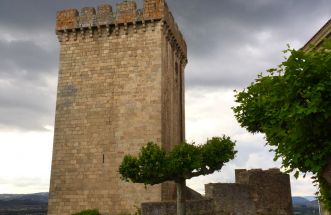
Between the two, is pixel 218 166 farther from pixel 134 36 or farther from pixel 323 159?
pixel 134 36

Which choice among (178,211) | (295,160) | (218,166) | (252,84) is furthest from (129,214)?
(295,160)

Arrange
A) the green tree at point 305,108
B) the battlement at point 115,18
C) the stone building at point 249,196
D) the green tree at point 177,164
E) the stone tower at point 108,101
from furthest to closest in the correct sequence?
the battlement at point 115,18 → the stone tower at point 108,101 → the stone building at point 249,196 → the green tree at point 177,164 → the green tree at point 305,108

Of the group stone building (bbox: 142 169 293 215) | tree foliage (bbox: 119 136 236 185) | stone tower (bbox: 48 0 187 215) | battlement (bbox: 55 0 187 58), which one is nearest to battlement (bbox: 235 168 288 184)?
stone building (bbox: 142 169 293 215)

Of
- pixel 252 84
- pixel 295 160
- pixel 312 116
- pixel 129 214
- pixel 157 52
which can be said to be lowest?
pixel 129 214

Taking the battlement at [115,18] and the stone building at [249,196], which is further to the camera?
the battlement at [115,18]

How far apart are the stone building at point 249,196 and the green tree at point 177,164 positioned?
6.23ft

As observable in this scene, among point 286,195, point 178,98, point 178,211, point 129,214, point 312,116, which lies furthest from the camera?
point 178,98

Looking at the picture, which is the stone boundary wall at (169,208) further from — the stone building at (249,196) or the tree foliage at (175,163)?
the tree foliage at (175,163)

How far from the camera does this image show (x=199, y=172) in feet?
56.7

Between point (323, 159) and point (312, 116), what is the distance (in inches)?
50.0

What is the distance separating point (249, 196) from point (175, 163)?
6941 millimetres

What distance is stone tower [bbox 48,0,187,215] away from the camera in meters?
20.3

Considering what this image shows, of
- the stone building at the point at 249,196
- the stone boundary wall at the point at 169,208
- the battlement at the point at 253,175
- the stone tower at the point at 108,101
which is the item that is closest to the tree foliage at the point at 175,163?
the stone boundary wall at the point at 169,208

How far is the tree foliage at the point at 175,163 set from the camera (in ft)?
54.4
